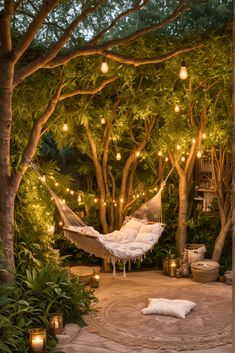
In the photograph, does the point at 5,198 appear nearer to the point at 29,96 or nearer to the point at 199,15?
the point at 29,96

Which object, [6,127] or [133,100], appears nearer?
[6,127]

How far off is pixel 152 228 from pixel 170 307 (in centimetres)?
140

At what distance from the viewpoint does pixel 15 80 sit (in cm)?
424

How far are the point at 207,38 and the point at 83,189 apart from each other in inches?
110

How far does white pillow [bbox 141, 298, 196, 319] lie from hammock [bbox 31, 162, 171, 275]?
29.3 inches

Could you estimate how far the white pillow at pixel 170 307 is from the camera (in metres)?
4.48

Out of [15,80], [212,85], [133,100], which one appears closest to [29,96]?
[15,80]

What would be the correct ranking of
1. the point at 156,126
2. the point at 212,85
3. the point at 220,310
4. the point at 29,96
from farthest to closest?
the point at 156,126 → the point at 212,85 → the point at 29,96 → the point at 220,310

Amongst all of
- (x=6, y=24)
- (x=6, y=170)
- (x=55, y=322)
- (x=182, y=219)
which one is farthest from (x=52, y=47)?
(x=182, y=219)

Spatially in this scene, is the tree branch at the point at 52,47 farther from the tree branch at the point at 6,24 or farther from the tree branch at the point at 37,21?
the tree branch at the point at 6,24

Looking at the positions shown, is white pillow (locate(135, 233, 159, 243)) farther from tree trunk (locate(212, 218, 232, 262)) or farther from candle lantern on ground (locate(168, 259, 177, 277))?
tree trunk (locate(212, 218, 232, 262))

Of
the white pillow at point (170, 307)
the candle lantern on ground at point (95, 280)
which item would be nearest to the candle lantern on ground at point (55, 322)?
the white pillow at point (170, 307)

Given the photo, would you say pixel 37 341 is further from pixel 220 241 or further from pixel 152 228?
pixel 220 241

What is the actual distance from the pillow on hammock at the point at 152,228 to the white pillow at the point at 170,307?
1.14m
